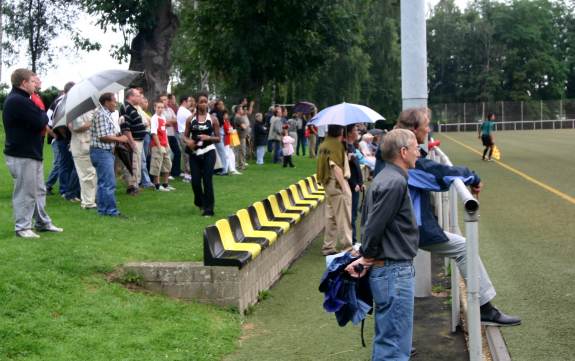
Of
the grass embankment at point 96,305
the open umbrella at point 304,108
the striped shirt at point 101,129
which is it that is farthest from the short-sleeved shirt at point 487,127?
the grass embankment at point 96,305

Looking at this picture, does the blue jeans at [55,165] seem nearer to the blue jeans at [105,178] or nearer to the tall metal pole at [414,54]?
the blue jeans at [105,178]

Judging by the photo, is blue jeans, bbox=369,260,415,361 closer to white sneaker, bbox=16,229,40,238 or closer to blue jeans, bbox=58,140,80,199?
white sneaker, bbox=16,229,40,238

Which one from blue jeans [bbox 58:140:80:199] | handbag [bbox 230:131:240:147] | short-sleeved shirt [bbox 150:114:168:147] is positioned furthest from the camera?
handbag [bbox 230:131:240:147]

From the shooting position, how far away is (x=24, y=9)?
57031 millimetres

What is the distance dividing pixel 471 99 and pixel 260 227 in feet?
293

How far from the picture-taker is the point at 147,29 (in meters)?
25.5

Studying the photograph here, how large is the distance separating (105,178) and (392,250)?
6.90 m

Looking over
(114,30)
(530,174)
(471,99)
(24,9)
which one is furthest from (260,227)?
(471,99)

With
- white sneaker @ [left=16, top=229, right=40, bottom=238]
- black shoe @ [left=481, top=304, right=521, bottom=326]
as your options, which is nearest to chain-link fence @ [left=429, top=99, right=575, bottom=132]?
white sneaker @ [left=16, top=229, right=40, bottom=238]

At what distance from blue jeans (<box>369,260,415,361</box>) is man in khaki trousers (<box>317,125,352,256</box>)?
18.5 ft

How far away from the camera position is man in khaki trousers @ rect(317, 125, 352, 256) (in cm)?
1087

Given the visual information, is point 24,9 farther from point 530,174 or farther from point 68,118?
point 68,118

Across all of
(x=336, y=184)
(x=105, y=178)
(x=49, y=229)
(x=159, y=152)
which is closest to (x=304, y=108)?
(x=159, y=152)

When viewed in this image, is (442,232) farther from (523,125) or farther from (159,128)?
(523,125)
